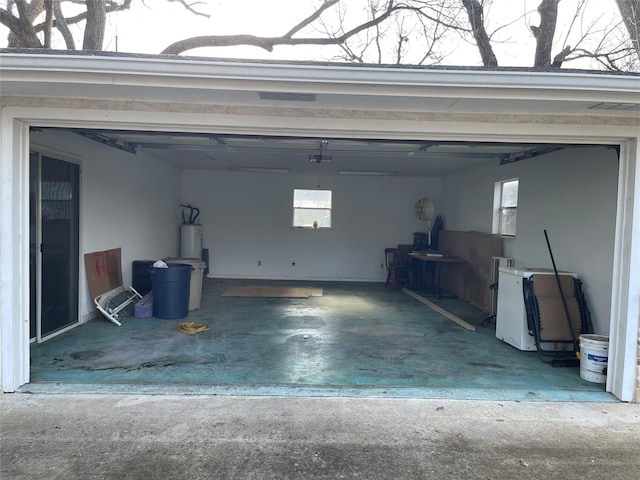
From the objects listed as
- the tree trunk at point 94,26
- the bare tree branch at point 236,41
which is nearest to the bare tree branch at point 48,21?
the tree trunk at point 94,26

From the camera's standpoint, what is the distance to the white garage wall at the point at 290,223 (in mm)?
9570

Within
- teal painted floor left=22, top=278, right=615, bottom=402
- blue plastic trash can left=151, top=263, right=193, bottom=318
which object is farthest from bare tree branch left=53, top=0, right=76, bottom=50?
teal painted floor left=22, top=278, right=615, bottom=402

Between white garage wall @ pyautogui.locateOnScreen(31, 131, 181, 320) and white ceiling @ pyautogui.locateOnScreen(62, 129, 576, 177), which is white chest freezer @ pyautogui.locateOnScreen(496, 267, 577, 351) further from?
white garage wall @ pyautogui.locateOnScreen(31, 131, 181, 320)

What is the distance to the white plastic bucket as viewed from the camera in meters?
3.62

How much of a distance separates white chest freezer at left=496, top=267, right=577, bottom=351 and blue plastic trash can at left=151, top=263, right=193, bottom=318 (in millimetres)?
4218

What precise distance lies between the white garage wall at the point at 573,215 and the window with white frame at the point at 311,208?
397 centimetres

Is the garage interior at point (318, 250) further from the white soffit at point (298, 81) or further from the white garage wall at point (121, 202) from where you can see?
the white soffit at point (298, 81)

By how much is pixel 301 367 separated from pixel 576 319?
3.03 metres

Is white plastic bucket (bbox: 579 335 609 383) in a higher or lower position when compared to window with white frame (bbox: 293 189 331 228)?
lower

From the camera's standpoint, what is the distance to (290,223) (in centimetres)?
965

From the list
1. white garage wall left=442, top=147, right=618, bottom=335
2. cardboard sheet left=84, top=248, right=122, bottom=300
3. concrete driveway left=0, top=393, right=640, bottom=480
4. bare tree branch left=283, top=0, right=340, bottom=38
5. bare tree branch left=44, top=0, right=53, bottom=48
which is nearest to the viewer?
concrete driveway left=0, top=393, right=640, bottom=480

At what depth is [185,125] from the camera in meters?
3.27

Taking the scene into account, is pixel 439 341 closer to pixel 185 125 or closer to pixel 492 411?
pixel 492 411

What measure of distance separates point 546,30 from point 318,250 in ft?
21.6
